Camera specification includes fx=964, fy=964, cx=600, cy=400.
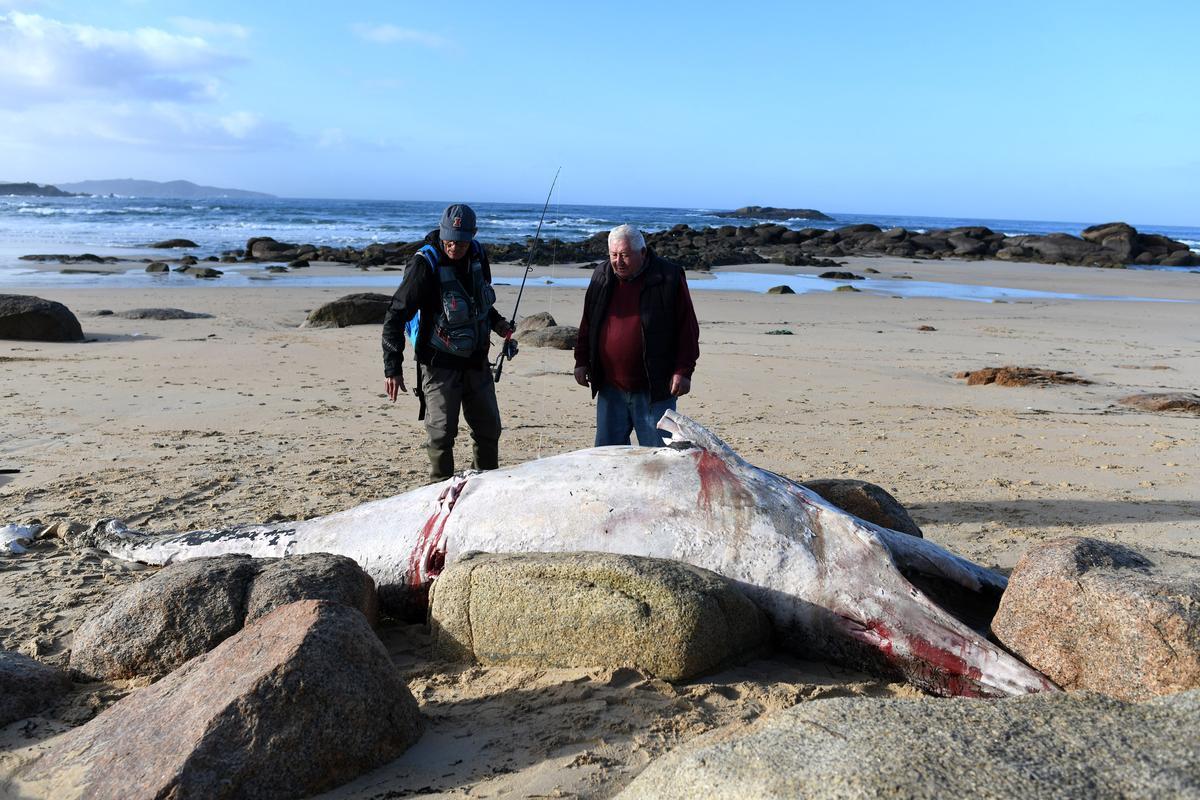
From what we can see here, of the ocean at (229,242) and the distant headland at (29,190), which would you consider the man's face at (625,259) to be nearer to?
the ocean at (229,242)

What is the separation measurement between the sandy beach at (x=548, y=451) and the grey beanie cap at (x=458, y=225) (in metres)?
1.80

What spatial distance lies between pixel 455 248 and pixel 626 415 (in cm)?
150

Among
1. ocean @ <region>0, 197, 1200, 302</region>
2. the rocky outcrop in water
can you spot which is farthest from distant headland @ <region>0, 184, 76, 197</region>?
the rocky outcrop in water

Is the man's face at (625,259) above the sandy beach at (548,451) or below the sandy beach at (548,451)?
above

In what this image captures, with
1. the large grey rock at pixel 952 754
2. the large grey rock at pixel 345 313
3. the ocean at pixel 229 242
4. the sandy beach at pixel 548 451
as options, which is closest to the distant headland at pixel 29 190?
the ocean at pixel 229 242

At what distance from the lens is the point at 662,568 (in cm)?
380

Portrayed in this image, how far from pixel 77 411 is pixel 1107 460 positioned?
875 centimetres

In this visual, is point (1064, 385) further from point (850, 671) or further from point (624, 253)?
point (850, 671)

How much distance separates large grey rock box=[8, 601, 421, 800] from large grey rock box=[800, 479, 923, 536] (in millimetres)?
2682

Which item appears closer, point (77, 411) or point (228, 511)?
point (228, 511)

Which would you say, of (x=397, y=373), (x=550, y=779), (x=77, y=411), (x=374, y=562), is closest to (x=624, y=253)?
(x=397, y=373)

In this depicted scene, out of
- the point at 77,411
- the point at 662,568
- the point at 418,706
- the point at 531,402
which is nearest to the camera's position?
the point at 418,706

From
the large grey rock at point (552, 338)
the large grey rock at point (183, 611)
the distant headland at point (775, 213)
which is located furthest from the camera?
the distant headland at point (775, 213)

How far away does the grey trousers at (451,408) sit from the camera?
6.15 m
